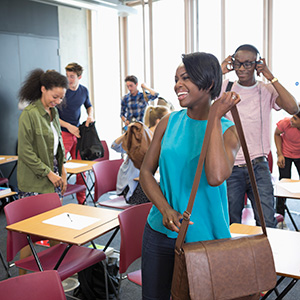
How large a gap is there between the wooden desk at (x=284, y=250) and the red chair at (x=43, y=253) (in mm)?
1045

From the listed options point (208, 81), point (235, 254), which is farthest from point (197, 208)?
point (208, 81)

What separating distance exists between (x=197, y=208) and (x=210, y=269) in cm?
24

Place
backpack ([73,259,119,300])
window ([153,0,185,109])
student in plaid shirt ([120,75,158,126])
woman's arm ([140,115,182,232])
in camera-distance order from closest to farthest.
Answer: woman's arm ([140,115,182,232]), backpack ([73,259,119,300]), student in plaid shirt ([120,75,158,126]), window ([153,0,185,109])

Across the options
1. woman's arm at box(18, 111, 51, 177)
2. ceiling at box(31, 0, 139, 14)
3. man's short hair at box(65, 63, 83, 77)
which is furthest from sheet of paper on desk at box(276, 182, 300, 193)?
ceiling at box(31, 0, 139, 14)

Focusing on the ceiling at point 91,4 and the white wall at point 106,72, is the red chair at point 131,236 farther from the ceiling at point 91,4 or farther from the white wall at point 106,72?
the white wall at point 106,72

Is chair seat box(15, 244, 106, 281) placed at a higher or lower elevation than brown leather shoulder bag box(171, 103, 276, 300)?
lower

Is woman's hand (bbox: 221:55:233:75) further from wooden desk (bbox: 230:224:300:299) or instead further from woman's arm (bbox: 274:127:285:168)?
woman's arm (bbox: 274:127:285:168)

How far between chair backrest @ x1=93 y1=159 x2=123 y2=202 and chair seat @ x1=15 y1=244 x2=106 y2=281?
1248mm

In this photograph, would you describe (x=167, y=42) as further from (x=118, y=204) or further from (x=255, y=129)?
(x=255, y=129)

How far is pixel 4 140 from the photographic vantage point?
19.7 ft

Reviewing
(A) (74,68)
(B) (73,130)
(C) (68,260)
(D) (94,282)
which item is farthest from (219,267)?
(A) (74,68)

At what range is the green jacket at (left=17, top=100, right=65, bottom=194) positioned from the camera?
10.0 feet

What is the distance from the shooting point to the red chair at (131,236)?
240cm

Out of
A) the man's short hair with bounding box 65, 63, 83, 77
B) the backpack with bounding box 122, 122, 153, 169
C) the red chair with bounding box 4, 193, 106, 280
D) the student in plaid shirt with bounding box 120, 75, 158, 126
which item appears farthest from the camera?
the student in plaid shirt with bounding box 120, 75, 158, 126
